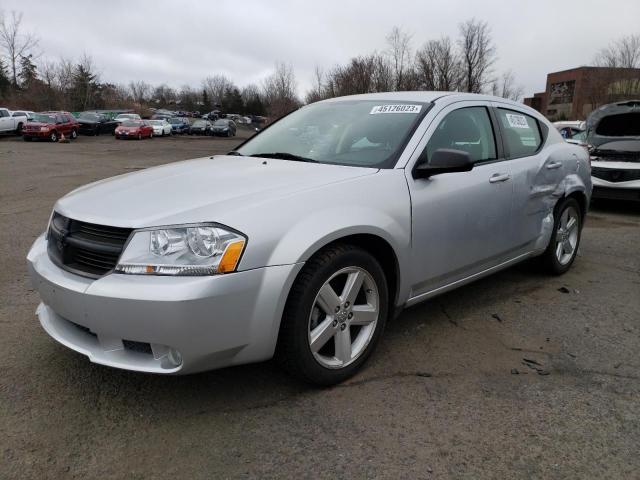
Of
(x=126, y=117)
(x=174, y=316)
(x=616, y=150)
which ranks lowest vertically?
(x=174, y=316)

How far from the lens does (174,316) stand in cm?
213

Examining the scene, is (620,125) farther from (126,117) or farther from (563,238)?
(126,117)

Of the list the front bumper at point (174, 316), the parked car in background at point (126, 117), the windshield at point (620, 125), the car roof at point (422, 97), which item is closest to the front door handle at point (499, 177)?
the car roof at point (422, 97)

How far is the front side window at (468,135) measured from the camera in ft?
10.9

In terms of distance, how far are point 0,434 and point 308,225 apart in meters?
1.70

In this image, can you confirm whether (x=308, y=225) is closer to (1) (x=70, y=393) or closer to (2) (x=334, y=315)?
(2) (x=334, y=315)

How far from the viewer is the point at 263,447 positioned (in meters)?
2.25

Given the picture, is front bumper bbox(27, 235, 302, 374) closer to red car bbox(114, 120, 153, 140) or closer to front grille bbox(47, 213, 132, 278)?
front grille bbox(47, 213, 132, 278)

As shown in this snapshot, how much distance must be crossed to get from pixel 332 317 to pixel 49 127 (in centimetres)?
2948

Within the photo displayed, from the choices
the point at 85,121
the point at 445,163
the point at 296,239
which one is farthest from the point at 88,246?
the point at 85,121

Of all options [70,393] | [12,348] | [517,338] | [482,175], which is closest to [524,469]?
[517,338]

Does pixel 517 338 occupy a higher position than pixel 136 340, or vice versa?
pixel 136 340

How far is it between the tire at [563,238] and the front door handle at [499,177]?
1.02m

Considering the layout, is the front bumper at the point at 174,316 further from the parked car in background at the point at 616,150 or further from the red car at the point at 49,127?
the red car at the point at 49,127
